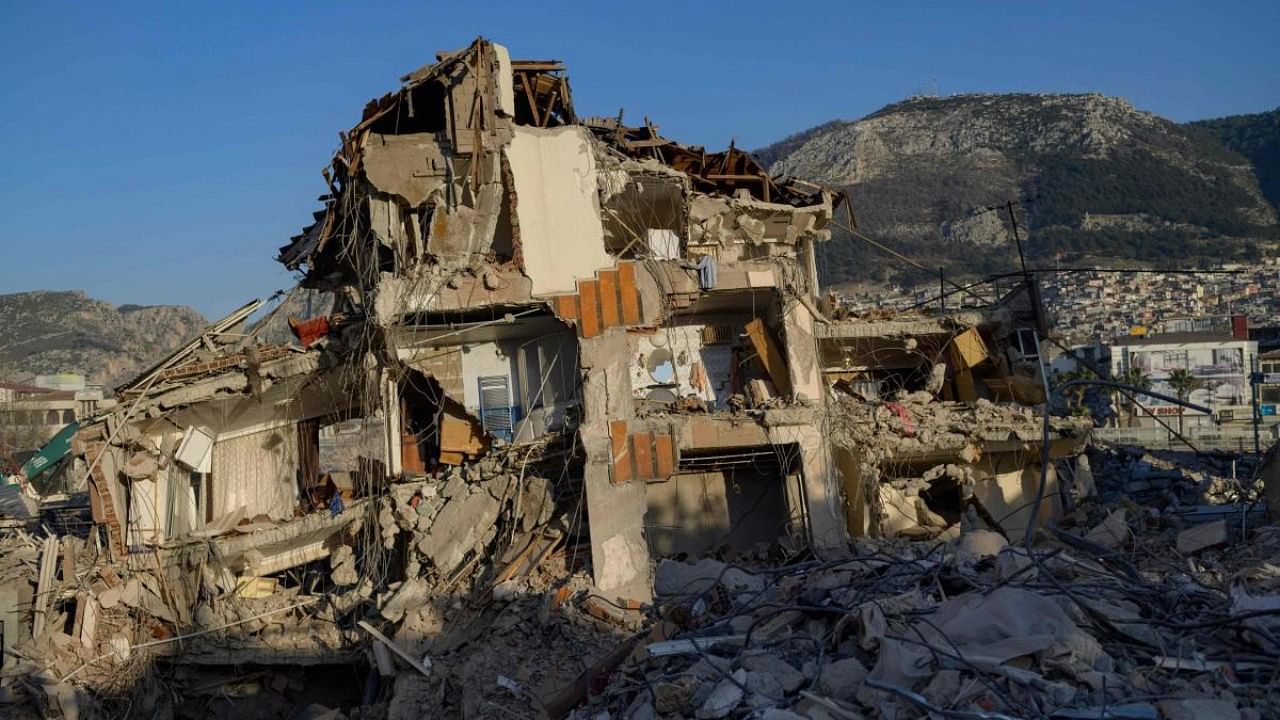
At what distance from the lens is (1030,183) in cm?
8381

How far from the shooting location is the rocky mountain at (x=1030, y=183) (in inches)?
3071

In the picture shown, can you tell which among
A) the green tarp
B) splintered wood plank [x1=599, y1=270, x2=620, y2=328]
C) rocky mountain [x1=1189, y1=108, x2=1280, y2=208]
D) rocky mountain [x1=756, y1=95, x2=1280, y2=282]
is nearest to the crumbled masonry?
splintered wood plank [x1=599, y1=270, x2=620, y2=328]

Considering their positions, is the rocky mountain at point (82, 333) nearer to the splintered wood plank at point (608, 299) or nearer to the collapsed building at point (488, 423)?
the collapsed building at point (488, 423)

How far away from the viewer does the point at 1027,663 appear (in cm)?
687

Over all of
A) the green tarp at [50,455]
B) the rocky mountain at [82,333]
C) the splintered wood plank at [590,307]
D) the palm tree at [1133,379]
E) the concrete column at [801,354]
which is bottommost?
the palm tree at [1133,379]

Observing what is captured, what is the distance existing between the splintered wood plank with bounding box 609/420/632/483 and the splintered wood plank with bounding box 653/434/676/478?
48cm

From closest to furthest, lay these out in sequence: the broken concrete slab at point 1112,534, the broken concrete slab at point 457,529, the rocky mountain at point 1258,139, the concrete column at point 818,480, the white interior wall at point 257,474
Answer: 1. the broken concrete slab at point 1112,534
2. the broken concrete slab at point 457,529
3. the concrete column at point 818,480
4. the white interior wall at point 257,474
5. the rocky mountain at point 1258,139

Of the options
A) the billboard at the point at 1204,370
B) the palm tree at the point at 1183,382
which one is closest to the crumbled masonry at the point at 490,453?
the palm tree at the point at 1183,382

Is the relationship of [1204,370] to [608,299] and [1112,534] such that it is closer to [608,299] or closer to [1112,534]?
[1112,534]

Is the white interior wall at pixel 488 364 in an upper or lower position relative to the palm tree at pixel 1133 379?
upper

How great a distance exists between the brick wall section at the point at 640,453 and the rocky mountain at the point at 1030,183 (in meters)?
58.0

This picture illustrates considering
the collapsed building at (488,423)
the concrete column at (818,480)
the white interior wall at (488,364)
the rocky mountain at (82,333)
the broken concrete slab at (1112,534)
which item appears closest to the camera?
the broken concrete slab at (1112,534)

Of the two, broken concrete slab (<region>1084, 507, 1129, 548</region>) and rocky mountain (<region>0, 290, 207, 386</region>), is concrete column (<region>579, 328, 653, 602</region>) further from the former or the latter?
rocky mountain (<region>0, 290, 207, 386</region>)

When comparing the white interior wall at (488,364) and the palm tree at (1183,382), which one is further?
the palm tree at (1183,382)
